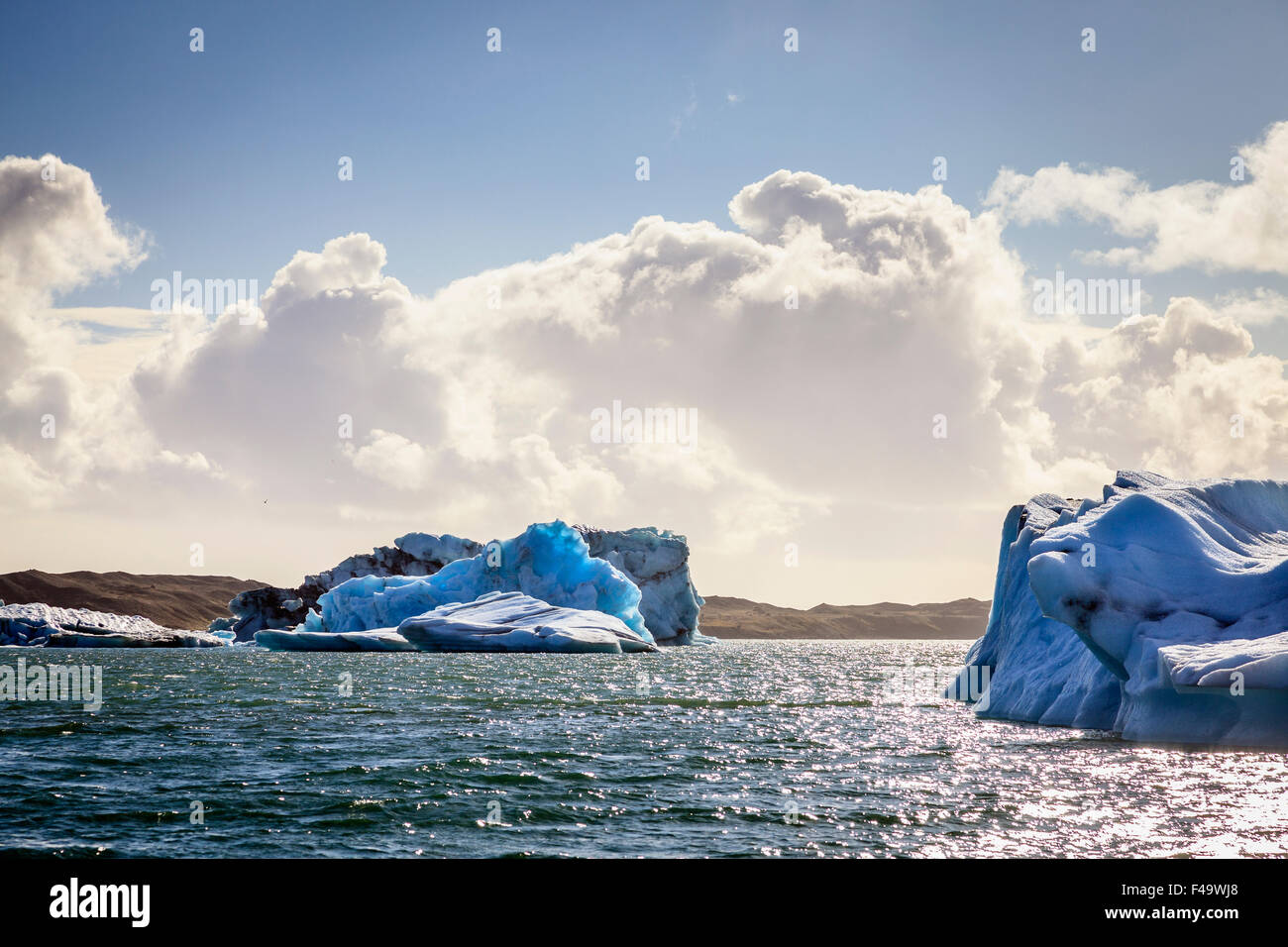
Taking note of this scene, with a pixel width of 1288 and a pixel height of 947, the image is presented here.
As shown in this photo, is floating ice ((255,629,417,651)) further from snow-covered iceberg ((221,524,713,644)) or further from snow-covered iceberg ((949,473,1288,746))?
snow-covered iceberg ((949,473,1288,746))

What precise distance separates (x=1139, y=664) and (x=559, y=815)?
427 inches

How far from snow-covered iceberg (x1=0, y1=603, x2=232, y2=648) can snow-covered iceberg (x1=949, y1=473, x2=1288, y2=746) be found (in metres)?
73.2

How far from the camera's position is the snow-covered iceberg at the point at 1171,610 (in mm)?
15406

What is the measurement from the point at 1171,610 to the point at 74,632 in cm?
7774

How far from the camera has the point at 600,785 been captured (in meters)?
13.4

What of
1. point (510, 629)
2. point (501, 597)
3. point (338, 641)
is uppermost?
point (501, 597)

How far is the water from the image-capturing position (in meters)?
10.2

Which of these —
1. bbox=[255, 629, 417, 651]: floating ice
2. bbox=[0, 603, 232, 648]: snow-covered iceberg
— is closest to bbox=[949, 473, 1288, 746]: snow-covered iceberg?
bbox=[255, 629, 417, 651]: floating ice

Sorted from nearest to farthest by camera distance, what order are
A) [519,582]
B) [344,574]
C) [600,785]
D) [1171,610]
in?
[600,785], [1171,610], [519,582], [344,574]

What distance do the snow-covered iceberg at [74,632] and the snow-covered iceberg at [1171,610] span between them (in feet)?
240

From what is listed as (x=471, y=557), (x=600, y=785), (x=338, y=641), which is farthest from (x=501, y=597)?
(x=600, y=785)

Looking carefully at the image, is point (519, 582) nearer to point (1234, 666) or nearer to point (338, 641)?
point (338, 641)
